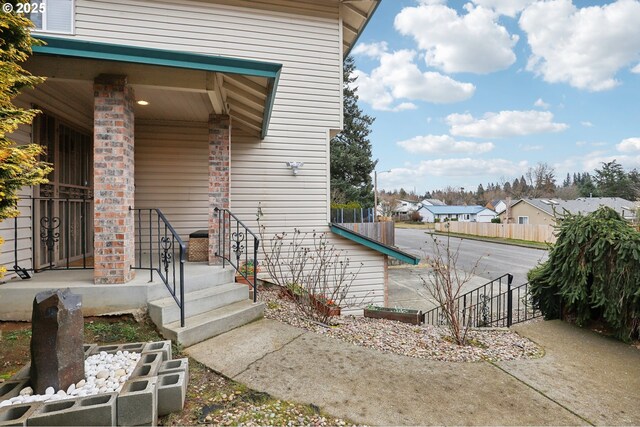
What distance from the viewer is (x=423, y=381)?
304 cm

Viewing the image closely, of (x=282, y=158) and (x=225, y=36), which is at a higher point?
(x=225, y=36)

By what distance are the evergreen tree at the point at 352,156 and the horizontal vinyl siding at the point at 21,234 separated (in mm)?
15740

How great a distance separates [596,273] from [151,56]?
6.48 meters

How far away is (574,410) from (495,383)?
23.5 inches

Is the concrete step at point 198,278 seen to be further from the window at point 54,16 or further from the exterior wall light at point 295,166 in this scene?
the window at point 54,16

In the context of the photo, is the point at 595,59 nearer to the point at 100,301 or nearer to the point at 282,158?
the point at 282,158

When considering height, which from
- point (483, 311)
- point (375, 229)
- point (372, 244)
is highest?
point (375, 229)

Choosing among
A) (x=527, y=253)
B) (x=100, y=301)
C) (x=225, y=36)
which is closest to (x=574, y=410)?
(x=100, y=301)

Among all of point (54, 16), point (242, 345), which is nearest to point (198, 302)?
point (242, 345)

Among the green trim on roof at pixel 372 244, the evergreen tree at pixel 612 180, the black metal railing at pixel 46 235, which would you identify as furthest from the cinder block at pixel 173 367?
the evergreen tree at pixel 612 180

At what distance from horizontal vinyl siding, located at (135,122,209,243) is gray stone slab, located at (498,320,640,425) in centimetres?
619

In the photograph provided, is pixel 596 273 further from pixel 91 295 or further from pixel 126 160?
pixel 91 295

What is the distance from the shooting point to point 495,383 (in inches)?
122

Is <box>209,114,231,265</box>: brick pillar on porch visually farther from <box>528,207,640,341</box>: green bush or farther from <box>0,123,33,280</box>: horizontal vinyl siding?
<box>528,207,640,341</box>: green bush
